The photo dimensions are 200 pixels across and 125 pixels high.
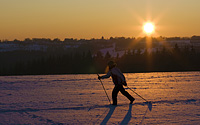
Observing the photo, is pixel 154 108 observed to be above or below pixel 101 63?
below

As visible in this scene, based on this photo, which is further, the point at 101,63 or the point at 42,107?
the point at 101,63

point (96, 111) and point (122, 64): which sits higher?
point (122, 64)

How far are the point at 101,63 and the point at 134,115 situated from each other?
9911 centimetres

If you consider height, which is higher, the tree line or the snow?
the tree line

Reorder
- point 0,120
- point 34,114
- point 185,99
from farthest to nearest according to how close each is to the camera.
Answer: point 185,99, point 34,114, point 0,120

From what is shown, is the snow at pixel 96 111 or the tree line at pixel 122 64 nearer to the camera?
the snow at pixel 96 111

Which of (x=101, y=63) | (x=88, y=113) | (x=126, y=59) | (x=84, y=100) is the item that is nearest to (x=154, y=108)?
(x=88, y=113)

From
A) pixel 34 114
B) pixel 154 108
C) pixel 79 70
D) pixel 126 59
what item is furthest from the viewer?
pixel 126 59

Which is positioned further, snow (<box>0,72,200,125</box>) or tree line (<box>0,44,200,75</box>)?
tree line (<box>0,44,200,75</box>)

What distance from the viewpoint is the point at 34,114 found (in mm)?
10156

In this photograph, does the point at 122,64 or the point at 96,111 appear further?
the point at 122,64

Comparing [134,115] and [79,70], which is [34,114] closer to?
[134,115]

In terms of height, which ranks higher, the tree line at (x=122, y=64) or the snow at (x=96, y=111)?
the tree line at (x=122, y=64)

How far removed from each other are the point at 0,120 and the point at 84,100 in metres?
4.38
